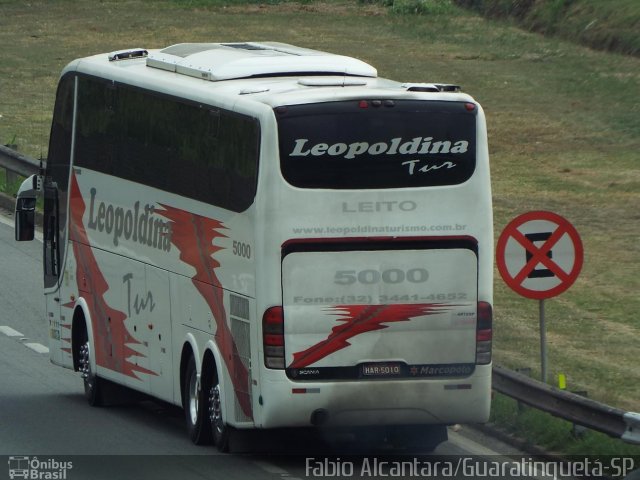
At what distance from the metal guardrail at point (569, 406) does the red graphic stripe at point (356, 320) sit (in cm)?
117

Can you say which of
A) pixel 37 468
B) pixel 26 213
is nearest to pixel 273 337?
pixel 37 468

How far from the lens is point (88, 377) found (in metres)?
18.1

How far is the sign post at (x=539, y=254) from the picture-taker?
15.8 meters

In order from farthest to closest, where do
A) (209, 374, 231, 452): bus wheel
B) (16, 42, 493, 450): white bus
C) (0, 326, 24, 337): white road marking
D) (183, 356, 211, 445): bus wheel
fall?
1. (0, 326, 24, 337): white road marking
2. (183, 356, 211, 445): bus wheel
3. (209, 374, 231, 452): bus wheel
4. (16, 42, 493, 450): white bus

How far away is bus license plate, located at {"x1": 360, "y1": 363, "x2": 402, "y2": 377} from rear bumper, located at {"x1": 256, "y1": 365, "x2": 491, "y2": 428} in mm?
58

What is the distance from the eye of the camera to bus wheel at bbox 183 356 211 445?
1552 cm

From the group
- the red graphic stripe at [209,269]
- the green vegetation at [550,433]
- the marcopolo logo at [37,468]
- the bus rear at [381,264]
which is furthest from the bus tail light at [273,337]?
the green vegetation at [550,433]

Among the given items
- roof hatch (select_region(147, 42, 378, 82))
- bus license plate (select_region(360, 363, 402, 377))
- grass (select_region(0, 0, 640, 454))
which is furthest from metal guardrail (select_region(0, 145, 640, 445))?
roof hatch (select_region(147, 42, 378, 82))

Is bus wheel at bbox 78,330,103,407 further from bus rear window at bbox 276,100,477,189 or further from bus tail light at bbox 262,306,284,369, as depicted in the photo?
bus rear window at bbox 276,100,477,189

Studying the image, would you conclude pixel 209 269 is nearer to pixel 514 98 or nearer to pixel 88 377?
pixel 88 377

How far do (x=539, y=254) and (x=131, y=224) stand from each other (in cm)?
378

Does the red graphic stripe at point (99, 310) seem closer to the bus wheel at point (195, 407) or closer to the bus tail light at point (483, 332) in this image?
the bus wheel at point (195, 407)

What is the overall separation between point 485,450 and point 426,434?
52cm

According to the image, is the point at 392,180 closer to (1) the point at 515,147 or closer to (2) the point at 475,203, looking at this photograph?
(2) the point at 475,203
